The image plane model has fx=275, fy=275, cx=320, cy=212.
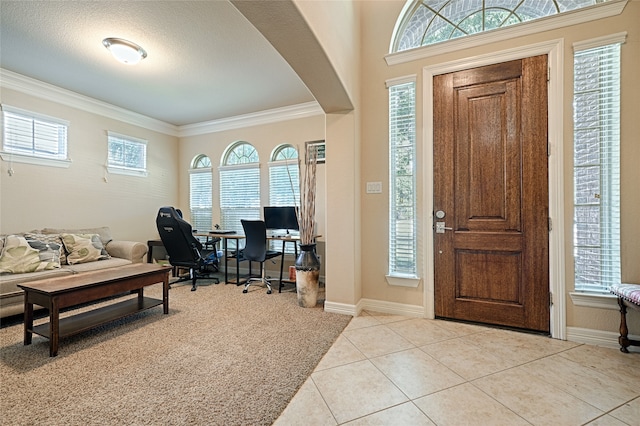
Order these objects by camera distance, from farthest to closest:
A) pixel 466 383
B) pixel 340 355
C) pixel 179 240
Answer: pixel 179 240 < pixel 340 355 < pixel 466 383

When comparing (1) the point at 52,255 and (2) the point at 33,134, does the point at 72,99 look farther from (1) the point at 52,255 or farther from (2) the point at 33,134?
(1) the point at 52,255

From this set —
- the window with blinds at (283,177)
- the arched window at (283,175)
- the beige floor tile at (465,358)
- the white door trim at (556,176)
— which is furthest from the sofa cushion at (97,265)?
the white door trim at (556,176)

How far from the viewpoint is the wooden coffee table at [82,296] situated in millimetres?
2035

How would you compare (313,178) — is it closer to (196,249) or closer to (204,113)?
(196,249)

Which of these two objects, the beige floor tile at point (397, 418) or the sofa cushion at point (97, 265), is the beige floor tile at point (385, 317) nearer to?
the beige floor tile at point (397, 418)

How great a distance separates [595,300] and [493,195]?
1.09 meters

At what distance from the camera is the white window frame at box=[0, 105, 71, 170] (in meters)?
3.44

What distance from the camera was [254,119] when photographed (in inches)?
195

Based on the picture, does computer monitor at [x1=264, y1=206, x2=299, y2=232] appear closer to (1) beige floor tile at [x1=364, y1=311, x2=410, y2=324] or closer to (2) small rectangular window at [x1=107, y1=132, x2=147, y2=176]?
(1) beige floor tile at [x1=364, y1=311, x2=410, y2=324]

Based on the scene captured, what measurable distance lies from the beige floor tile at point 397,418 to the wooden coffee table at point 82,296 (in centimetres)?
222

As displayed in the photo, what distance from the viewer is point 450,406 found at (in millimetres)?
1475

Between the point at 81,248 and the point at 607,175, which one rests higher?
the point at 607,175

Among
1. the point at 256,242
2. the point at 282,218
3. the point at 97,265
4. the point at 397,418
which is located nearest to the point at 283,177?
the point at 282,218

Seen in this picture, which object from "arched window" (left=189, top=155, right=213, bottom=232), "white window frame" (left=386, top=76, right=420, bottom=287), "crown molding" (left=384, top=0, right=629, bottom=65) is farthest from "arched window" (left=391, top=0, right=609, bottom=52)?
"arched window" (left=189, top=155, right=213, bottom=232)
